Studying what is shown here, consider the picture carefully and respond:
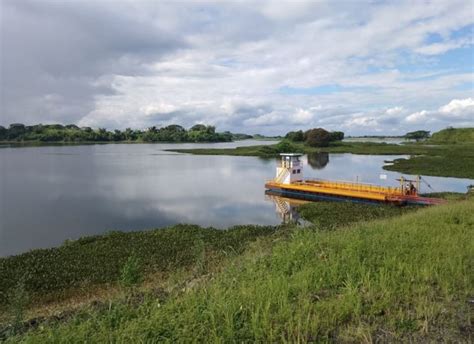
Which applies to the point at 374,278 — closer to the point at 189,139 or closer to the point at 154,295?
the point at 154,295

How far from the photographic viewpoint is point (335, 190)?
35.2 m

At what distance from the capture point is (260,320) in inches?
194

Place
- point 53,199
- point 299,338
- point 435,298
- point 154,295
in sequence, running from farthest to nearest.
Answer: point 53,199
point 154,295
point 435,298
point 299,338

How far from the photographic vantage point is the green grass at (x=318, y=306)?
4730 mm

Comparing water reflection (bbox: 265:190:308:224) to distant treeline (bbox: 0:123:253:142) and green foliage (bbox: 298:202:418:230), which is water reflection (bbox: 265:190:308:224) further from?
distant treeline (bbox: 0:123:253:142)

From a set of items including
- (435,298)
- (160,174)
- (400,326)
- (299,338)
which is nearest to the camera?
(299,338)

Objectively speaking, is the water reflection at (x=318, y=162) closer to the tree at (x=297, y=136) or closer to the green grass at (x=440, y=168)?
the green grass at (x=440, y=168)

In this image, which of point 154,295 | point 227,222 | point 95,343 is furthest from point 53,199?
point 95,343

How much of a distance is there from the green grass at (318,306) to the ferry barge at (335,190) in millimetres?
24337

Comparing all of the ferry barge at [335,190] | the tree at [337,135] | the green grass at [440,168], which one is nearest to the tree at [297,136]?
the tree at [337,135]

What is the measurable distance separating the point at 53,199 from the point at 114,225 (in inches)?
502

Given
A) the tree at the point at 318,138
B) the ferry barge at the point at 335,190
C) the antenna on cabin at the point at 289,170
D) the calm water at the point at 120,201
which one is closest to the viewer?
the calm water at the point at 120,201

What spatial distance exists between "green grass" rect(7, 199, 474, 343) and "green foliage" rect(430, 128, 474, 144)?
518 feet

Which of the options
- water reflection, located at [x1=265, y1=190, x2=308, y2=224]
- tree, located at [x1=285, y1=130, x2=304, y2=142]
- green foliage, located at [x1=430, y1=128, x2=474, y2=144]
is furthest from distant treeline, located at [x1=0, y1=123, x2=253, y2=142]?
water reflection, located at [x1=265, y1=190, x2=308, y2=224]
